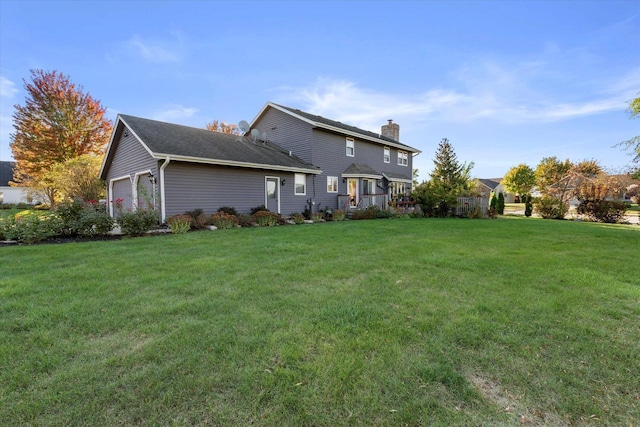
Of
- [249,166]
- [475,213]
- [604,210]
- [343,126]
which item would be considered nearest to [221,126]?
[343,126]

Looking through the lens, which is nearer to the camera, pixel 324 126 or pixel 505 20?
pixel 505 20

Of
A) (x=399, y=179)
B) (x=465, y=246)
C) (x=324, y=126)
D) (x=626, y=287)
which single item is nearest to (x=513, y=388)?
(x=626, y=287)

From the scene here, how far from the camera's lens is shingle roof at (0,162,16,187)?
34644 mm

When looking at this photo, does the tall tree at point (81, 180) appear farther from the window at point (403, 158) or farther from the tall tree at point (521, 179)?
the tall tree at point (521, 179)

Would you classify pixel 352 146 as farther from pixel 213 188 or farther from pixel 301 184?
pixel 213 188

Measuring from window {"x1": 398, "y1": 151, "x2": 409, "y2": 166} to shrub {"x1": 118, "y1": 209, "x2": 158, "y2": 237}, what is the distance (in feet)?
66.5

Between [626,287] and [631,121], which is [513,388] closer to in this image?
[626,287]

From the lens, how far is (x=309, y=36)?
41.3 feet

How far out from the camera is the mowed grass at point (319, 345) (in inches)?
68.2

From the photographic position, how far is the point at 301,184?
16.5 metres

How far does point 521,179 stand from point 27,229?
59616mm

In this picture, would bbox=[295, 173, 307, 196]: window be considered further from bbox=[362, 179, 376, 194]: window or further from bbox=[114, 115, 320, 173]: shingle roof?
bbox=[362, 179, 376, 194]: window

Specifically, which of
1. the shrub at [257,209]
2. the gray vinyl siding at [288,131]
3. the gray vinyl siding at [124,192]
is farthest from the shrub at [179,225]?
the gray vinyl siding at [288,131]

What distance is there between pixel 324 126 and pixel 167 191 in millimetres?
9690
